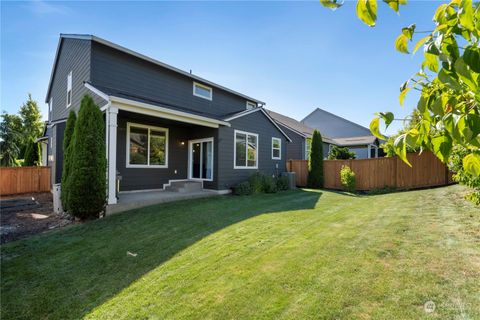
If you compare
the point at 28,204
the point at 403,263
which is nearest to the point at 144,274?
the point at 403,263

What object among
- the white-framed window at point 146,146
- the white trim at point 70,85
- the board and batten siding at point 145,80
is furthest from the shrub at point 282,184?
the white trim at point 70,85

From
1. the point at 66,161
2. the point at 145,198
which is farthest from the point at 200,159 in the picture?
the point at 66,161

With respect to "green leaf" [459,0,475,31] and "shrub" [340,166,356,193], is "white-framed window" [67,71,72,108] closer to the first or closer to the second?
"green leaf" [459,0,475,31]

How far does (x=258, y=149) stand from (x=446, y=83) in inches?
470

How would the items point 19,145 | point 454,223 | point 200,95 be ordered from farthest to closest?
1. point 19,145
2. point 200,95
3. point 454,223

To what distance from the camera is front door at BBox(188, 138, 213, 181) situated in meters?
11.1

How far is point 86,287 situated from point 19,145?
1121 inches

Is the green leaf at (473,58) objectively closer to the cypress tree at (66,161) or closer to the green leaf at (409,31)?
the green leaf at (409,31)

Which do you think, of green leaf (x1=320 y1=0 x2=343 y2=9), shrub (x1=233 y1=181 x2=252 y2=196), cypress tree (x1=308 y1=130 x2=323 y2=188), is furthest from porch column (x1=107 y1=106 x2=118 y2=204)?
cypress tree (x1=308 y1=130 x2=323 y2=188)

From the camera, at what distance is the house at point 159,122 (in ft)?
30.5

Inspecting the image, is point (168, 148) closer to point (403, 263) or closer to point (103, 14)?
point (103, 14)

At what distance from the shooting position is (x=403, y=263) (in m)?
3.40

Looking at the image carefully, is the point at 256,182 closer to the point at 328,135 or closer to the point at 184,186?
the point at 184,186

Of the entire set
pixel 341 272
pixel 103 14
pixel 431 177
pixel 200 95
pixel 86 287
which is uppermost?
pixel 103 14
